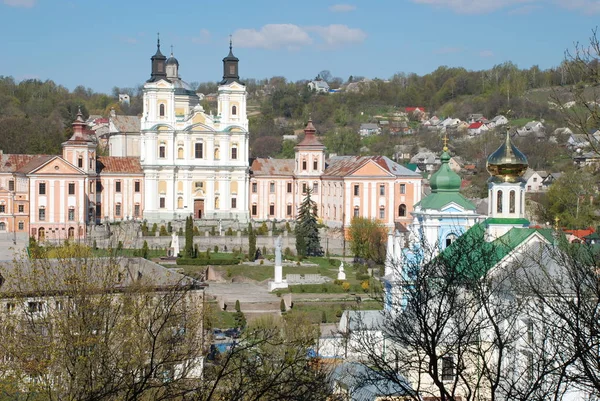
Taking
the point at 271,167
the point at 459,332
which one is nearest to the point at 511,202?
the point at 459,332

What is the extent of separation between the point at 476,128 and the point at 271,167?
4857 cm

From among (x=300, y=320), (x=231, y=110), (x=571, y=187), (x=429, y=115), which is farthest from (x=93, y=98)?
(x=300, y=320)

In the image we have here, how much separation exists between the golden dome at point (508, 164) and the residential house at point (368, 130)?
255ft

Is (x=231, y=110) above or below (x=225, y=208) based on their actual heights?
above

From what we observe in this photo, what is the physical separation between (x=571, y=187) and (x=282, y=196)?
56.0 ft

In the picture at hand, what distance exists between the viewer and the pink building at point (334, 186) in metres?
56.9

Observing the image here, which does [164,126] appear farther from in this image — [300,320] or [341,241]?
[300,320]

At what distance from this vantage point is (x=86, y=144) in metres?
54.9

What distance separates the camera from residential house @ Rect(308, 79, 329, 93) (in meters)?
139

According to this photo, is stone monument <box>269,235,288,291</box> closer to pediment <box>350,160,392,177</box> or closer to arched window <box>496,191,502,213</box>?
arched window <box>496,191,502,213</box>

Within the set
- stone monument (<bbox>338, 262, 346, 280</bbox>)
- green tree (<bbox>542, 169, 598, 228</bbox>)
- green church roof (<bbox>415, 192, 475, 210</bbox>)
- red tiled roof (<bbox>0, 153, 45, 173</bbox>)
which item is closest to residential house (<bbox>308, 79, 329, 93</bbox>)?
green tree (<bbox>542, 169, 598, 228</bbox>)

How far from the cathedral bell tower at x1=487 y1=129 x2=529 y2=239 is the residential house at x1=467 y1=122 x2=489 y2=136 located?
7533cm

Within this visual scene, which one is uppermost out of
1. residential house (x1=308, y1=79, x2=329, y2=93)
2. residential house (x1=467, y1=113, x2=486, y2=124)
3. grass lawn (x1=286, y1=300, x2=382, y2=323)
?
residential house (x1=308, y1=79, x2=329, y2=93)

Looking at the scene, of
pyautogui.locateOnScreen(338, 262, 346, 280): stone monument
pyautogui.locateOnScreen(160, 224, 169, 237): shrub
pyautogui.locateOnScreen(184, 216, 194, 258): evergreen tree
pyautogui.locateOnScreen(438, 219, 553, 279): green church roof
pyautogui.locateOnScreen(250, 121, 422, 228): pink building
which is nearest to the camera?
pyautogui.locateOnScreen(438, 219, 553, 279): green church roof
